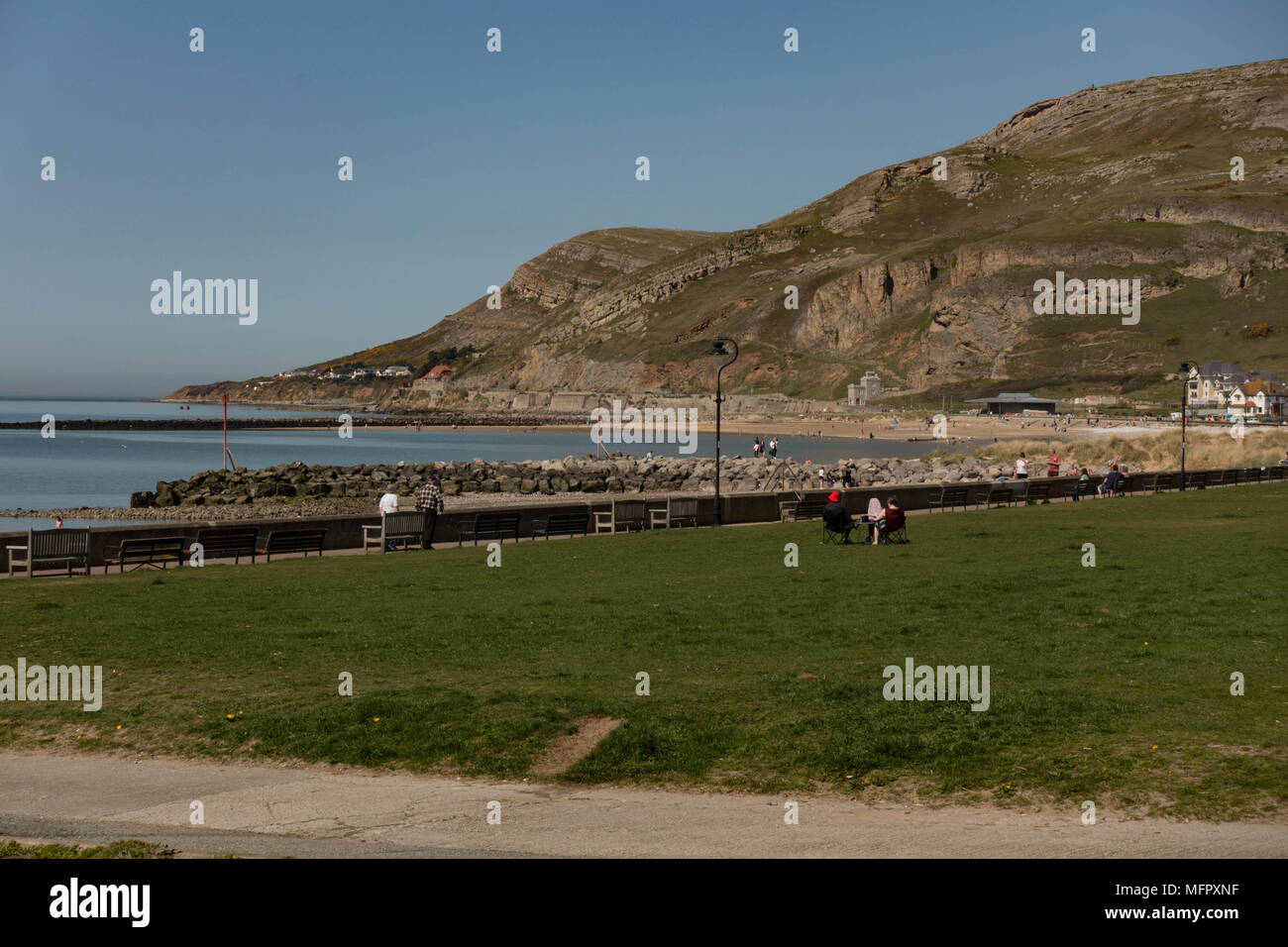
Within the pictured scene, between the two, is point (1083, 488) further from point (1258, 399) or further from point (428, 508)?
point (1258, 399)

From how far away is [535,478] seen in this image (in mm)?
59906

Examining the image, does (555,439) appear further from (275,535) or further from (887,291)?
(275,535)

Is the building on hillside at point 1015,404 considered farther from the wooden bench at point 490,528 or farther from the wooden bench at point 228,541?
the wooden bench at point 228,541

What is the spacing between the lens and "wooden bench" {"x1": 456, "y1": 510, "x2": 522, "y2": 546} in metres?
25.4

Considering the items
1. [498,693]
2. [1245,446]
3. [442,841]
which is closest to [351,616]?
[498,693]

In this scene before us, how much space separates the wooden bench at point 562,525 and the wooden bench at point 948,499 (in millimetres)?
10637

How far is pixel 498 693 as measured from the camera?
1009 centimetres

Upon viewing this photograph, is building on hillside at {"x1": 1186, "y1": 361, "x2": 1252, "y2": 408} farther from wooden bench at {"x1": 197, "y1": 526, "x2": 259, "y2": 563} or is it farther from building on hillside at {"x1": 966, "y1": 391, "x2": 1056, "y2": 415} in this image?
wooden bench at {"x1": 197, "y1": 526, "x2": 259, "y2": 563}

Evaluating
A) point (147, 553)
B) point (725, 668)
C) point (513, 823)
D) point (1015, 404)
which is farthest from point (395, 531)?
point (1015, 404)

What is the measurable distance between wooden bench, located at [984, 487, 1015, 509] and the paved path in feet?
89.4

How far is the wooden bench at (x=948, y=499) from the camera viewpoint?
3184 cm

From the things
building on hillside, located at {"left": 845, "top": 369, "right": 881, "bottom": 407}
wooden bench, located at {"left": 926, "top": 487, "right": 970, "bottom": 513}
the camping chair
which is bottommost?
the camping chair

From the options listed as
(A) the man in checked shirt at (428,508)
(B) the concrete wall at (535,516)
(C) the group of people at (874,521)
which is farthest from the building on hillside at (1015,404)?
(A) the man in checked shirt at (428,508)

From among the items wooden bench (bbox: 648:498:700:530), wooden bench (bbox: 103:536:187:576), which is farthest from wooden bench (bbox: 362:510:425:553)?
wooden bench (bbox: 648:498:700:530)
